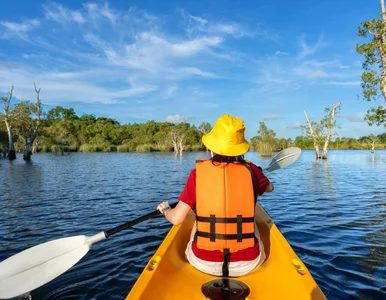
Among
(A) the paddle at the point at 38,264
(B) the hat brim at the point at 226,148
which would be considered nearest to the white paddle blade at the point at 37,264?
(A) the paddle at the point at 38,264

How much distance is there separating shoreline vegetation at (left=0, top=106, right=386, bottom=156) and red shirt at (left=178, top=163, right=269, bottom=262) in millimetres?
34225

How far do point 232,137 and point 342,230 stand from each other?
175 inches

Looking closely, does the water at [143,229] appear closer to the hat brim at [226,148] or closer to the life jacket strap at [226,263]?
the life jacket strap at [226,263]

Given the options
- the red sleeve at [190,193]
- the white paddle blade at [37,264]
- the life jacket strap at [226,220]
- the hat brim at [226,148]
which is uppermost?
the hat brim at [226,148]

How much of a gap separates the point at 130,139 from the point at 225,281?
Result: 3195 inches

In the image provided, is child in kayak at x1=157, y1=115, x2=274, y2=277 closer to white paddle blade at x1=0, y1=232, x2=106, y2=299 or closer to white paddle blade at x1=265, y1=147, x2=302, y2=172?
white paddle blade at x1=0, y1=232, x2=106, y2=299

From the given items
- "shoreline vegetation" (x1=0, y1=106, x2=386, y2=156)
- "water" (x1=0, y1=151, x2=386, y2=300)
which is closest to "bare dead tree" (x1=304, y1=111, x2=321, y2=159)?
"shoreline vegetation" (x1=0, y1=106, x2=386, y2=156)

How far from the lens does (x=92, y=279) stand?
12.6 feet

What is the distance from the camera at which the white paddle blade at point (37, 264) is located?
9.42ft

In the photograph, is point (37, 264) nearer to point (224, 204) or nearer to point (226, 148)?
point (224, 204)

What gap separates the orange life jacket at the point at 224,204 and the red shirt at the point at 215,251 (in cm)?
5

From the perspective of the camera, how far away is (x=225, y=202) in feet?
8.31

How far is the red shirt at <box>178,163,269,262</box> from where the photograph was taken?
2.59m

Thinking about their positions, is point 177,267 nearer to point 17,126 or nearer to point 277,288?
point 277,288
